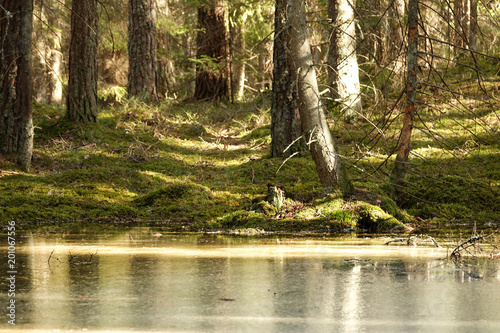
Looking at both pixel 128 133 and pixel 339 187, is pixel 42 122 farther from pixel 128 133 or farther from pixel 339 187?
pixel 339 187

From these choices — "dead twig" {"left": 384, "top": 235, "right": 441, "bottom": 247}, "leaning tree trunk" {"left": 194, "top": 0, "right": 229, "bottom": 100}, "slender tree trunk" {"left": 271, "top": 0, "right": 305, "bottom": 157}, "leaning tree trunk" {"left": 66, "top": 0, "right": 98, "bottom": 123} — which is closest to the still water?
"dead twig" {"left": 384, "top": 235, "right": 441, "bottom": 247}

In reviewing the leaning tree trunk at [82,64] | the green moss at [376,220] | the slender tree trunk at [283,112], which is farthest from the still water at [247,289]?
the leaning tree trunk at [82,64]

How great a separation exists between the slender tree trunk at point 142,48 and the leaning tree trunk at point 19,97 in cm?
603

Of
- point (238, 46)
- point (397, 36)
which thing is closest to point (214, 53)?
point (238, 46)

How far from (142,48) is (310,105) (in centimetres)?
1017

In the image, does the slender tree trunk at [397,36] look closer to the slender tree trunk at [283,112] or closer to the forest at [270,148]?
the forest at [270,148]

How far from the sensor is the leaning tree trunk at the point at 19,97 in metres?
10.9

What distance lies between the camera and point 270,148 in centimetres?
1323

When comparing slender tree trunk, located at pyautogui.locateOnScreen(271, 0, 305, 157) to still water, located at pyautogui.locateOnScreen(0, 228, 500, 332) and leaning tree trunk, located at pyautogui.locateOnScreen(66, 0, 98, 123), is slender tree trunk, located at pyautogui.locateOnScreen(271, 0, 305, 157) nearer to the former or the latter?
leaning tree trunk, located at pyautogui.locateOnScreen(66, 0, 98, 123)

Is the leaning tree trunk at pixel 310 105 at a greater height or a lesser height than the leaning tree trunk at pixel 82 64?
lesser

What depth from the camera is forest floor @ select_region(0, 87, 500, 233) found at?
27.7 ft

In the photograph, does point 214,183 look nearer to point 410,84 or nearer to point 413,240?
point 410,84

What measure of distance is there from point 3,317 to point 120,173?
26.0ft

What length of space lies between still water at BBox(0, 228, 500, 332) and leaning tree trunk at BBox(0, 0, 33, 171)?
5.04 metres
